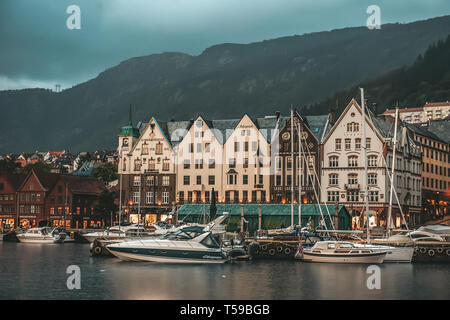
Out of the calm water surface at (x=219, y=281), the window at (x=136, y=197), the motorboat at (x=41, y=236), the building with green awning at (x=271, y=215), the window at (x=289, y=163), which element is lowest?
the motorboat at (x=41, y=236)

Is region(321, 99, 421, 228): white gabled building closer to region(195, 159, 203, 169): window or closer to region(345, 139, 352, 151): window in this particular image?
region(345, 139, 352, 151): window

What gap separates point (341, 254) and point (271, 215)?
44.6 metres

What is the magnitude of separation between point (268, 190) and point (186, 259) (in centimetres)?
5474

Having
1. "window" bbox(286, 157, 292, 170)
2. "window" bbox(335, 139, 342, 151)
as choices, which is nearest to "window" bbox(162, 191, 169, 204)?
"window" bbox(286, 157, 292, 170)

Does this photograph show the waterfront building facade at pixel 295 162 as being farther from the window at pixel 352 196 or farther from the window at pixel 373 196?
the window at pixel 373 196

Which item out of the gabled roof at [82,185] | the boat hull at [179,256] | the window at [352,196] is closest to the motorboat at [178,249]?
the boat hull at [179,256]

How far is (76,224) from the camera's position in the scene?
141 meters

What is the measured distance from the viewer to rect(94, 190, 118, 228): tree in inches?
5266

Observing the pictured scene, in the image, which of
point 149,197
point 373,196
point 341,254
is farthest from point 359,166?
point 341,254

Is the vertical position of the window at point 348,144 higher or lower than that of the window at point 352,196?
higher

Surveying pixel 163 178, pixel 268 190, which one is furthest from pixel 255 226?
pixel 163 178

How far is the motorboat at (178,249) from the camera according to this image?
212ft

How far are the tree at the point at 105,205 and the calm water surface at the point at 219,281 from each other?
64136 mm
